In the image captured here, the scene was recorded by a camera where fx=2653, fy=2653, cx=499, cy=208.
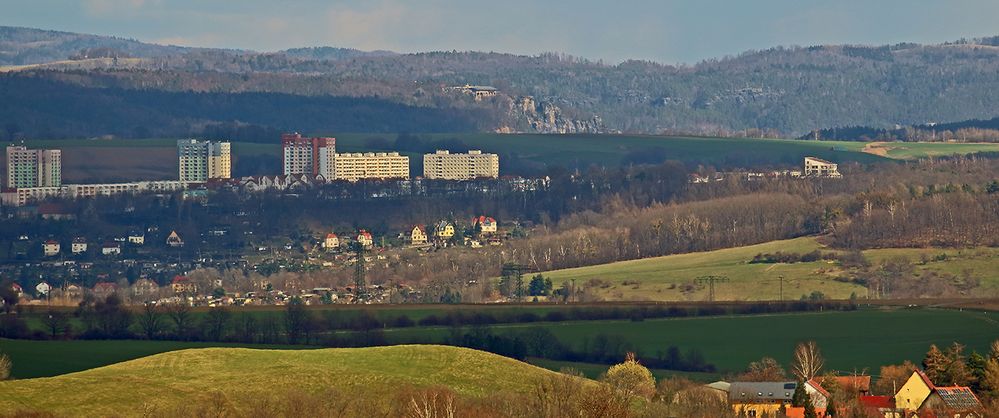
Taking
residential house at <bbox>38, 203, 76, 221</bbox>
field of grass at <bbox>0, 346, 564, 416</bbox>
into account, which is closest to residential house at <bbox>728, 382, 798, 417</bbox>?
field of grass at <bbox>0, 346, 564, 416</bbox>

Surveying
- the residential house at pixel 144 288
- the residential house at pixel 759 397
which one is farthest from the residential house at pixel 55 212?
the residential house at pixel 759 397

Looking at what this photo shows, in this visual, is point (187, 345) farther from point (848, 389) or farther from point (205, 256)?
point (205, 256)

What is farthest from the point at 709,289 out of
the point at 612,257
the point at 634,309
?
the point at 612,257

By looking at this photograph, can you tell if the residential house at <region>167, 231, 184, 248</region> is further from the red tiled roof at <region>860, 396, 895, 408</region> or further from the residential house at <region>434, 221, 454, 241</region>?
the red tiled roof at <region>860, 396, 895, 408</region>

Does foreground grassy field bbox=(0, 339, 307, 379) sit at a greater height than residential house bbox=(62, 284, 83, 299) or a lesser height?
greater

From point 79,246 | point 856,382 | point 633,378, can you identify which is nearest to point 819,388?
point 856,382

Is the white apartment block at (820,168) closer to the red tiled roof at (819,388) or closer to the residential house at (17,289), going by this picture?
the residential house at (17,289)
